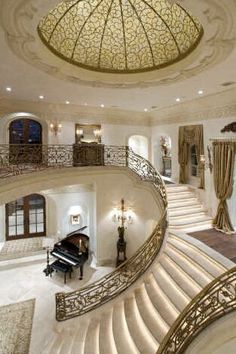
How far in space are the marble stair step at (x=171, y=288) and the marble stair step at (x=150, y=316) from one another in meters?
0.49

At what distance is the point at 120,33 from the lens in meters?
6.52

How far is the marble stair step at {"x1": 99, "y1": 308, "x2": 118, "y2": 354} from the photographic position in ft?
16.4

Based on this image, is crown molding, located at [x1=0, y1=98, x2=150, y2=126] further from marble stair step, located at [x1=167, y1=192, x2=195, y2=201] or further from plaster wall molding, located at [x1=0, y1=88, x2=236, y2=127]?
marble stair step, located at [x1=167, y1=192, x2=195, y2=201]

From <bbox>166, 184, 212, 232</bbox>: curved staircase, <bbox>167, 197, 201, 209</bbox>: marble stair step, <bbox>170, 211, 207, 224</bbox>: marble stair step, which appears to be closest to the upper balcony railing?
<bbox>170, 211, 207, 224</bbox>: marble stair step

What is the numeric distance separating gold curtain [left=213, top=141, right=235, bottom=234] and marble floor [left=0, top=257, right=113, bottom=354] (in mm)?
5240

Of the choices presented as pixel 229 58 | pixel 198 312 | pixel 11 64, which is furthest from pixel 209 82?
pixel 198 312

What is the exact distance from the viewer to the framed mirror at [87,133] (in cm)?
1227

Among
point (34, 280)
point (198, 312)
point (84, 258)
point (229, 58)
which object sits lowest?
point (34, 280)

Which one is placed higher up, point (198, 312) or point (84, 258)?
point (198, 312)

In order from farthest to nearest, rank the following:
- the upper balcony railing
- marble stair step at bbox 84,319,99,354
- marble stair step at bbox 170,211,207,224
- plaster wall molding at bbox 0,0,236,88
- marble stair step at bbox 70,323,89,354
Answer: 1. marble stair step at bbox 170,211,207,224
2. the upper balcony railing
3. marble stair step at bbox 70,323,89,354
4. marble stair step at bbox 84,319,99,354
5. plaster wall molding at bbox 0,0,236,88

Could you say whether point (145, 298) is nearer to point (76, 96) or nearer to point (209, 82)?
point (209, 82)

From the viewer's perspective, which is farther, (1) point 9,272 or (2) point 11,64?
(1) point 9,272

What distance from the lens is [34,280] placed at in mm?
8852

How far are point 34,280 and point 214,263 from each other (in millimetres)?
6739
